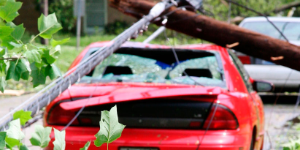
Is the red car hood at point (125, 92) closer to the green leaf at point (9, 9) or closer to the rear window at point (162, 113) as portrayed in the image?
the rear window at point (162, 113)

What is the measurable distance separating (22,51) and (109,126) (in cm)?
47

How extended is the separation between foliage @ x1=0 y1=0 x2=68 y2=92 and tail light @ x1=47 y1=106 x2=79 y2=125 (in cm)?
205

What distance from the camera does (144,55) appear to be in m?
5.00

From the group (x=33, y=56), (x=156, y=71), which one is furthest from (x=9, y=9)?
(x=156, y=71)

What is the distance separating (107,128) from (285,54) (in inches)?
141

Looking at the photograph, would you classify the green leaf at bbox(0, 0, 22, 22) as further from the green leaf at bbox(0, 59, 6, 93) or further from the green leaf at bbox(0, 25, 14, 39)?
the green leaf at bbox(0, 59, 6, 93)

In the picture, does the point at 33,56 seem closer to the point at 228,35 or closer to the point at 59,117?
the point at 59,117

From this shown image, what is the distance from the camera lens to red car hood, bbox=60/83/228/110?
3764 millimetres

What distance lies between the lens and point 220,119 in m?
3.88

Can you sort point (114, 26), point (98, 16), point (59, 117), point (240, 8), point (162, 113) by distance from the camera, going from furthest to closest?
point (98, 16), point (114, 26), point (240, 8), point (59, 117), point (162, 113)

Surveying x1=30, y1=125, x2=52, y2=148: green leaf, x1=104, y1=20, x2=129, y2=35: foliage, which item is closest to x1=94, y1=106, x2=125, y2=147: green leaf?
x1=30, y1=125, x2=52, y2=148: green leaf

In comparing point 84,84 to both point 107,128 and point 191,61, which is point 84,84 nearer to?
point 191,61

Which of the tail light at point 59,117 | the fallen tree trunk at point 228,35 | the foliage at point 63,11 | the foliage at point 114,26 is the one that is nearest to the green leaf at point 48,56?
the tail light at point 59,117

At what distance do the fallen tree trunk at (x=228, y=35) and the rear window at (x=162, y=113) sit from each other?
1.46 metres
